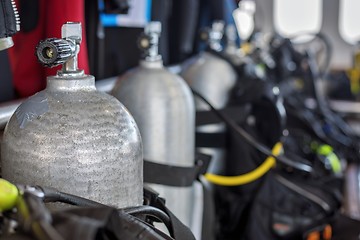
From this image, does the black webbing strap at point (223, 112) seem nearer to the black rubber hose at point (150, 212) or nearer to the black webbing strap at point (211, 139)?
the black webbing strap at point (211, 139)

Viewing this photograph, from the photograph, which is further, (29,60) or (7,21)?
(29,60)

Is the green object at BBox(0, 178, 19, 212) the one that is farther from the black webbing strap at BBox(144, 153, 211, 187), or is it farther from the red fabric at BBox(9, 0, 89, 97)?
the red fabric at BBox(9, 0, 89, 97)

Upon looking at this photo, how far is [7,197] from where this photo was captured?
511mm

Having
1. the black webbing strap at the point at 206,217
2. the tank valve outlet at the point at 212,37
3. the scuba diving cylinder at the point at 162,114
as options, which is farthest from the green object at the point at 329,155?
the scuba diving cylinder at the point at 162,114

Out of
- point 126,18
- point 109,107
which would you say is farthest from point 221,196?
point 109,107

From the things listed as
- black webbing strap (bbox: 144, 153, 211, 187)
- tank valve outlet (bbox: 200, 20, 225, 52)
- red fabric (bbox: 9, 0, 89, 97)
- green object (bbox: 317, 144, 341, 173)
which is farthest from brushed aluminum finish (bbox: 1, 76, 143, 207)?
green object (bbox: 317, 144, 341, 173)

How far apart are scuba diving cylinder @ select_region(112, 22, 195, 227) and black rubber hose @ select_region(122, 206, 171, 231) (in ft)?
0.94

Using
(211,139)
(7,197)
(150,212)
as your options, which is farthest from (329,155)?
(7,197)

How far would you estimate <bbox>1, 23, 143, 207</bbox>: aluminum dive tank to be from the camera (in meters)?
0.61

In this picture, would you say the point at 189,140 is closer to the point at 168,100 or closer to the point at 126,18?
the point at 168,100

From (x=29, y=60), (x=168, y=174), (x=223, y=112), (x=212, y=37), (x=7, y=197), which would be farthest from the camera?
(x=212, y=37)

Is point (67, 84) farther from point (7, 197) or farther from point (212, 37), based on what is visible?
point (212, 37)

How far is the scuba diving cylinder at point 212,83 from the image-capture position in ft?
4.62

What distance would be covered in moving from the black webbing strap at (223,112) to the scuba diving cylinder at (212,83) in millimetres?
26
